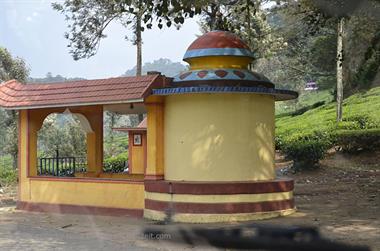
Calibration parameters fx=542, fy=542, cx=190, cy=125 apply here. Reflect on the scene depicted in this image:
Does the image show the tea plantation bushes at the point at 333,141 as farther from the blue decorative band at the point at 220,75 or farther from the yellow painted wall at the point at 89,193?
the yellow painted wall at the point at 89,193

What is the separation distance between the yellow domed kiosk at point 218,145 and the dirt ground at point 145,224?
0.54 m

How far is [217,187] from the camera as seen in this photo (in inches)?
420

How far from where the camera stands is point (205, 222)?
10.6 m

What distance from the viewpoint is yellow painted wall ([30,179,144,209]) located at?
1189 centimetres

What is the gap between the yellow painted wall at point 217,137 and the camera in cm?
1092

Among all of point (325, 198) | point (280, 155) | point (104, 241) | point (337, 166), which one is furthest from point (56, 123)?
point (104, 241)

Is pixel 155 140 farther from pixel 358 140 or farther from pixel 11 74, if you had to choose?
pixel 11 74

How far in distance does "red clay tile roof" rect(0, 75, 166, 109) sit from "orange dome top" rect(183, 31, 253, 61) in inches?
36.5

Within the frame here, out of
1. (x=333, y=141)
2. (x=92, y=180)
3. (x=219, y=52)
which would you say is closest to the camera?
(x=219, y=52)

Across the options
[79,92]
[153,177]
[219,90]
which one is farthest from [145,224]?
[79,92]

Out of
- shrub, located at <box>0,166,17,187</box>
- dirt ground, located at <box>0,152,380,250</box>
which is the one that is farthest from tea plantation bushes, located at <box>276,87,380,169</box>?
shrub, located at <box>0,166,17,187</box>

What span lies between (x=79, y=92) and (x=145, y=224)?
358cm

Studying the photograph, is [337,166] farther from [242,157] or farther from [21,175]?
[21,175]

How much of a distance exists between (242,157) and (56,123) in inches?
1062
